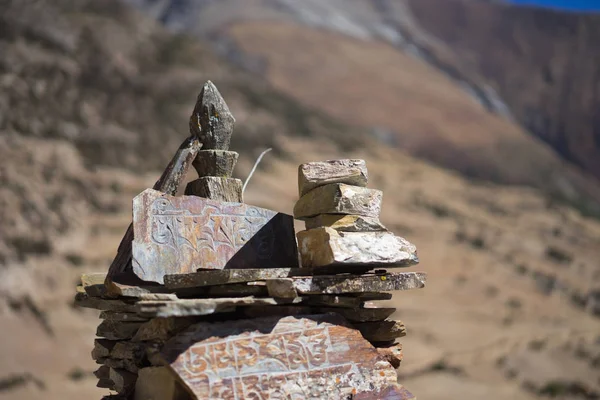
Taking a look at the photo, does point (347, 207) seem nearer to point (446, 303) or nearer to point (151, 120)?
point (446, 303)

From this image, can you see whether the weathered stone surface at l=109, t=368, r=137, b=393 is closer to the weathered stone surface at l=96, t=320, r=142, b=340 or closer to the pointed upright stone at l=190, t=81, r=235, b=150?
the weathered stone surface at l=96, t=320, r=142, b=340

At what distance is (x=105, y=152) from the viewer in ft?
86.8

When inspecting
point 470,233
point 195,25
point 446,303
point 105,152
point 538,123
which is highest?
point 195,25

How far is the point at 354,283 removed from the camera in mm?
4520

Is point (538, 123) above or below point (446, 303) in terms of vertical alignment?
above

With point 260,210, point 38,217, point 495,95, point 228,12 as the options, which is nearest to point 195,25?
point 228,12

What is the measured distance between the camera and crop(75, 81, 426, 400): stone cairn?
4.15m

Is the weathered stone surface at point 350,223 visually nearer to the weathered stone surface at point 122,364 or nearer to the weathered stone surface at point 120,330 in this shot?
the weathered stone surface at point 120,330

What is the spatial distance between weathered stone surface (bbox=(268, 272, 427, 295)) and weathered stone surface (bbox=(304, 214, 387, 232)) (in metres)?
0.30

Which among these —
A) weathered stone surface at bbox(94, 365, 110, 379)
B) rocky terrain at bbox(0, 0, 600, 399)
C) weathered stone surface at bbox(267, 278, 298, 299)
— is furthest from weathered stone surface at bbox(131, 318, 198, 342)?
rocky terrain at bbox(0, 0, 600, 399)

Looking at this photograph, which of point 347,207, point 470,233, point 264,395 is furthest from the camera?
point 470,233

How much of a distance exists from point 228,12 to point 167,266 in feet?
190

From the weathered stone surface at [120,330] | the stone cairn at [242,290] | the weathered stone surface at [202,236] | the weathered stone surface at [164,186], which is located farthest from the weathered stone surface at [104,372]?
the weathered stone surface at [202,236]

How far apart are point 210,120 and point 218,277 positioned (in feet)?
4.58
